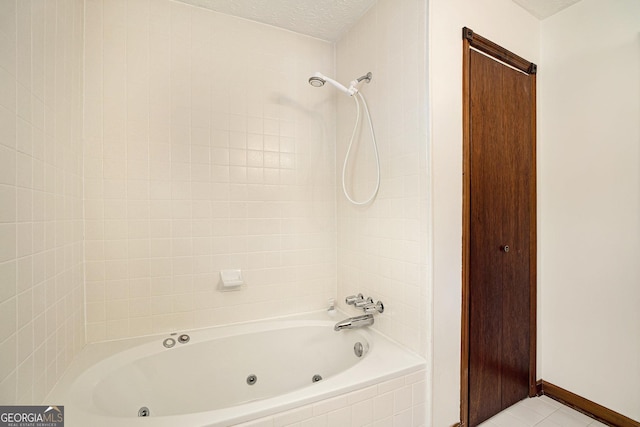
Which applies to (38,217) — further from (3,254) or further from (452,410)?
(452,410)

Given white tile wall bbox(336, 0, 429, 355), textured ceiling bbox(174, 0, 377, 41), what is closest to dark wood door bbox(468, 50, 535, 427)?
white tile wall bbox(336, 0, 429, 355)

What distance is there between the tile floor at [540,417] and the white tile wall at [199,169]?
4.18 ft

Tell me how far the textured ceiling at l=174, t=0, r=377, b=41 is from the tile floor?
2.65m

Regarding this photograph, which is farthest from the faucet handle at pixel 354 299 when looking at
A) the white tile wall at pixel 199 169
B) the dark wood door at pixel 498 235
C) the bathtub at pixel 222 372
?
the dark wood door at pixel 498 235

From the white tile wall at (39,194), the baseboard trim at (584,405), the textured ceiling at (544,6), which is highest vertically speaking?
the textured ceiling at (544,6)

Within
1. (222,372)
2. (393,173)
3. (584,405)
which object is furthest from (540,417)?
(222,372)

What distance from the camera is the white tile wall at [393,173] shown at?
4.62ft

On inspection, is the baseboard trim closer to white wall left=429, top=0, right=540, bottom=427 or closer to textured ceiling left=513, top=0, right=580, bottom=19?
white wall left=429, top=0, right=540, bottom=427

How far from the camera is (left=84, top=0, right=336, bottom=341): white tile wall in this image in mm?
1562

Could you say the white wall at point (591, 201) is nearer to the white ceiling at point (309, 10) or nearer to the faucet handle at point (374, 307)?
the white ceiling at point (309, 10)

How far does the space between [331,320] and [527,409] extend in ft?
4.29

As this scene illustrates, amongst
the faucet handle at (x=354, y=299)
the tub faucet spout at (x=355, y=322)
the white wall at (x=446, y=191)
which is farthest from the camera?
the faucet handle at (x=354, y=299)
